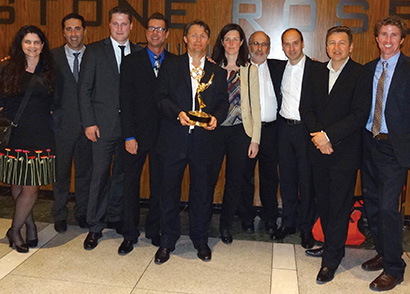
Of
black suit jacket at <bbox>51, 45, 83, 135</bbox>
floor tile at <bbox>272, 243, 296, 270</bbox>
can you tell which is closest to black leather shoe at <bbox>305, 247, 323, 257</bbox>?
floor tile at <bbox>272, 243, 296, 270</bbox>

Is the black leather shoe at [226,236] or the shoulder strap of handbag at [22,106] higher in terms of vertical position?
the shoulder strap of handbag at [22,106]

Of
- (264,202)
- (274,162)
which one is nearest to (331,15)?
(274,162)

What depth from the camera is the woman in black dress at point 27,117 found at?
3.29 m

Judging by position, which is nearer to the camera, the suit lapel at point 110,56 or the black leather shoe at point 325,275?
the black leather shoe at point 325,275

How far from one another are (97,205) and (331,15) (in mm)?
2985

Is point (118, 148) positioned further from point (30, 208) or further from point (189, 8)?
point (189, 8)

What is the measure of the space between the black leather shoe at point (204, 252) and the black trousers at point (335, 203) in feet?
2.82

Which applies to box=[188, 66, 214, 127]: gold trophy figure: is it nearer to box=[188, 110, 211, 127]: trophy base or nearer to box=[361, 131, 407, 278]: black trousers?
box=[188, 110, 211, 127]: trophy base

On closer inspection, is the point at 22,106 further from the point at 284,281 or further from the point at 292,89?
the point at 284,281

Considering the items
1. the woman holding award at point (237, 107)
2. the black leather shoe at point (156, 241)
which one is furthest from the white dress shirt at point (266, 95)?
the black leather shoe at point (156, 241)

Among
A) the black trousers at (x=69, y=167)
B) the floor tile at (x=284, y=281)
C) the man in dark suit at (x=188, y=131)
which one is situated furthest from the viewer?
the black trousers at (x=69, y=167)

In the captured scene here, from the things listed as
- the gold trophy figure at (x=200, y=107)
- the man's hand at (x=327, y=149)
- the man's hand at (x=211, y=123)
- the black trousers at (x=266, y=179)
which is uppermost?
the gold trophy figure at (x=200, y=107)

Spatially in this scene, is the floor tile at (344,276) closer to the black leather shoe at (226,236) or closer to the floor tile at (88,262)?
the black leather shoe at (226,236)

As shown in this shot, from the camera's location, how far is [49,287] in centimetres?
291
